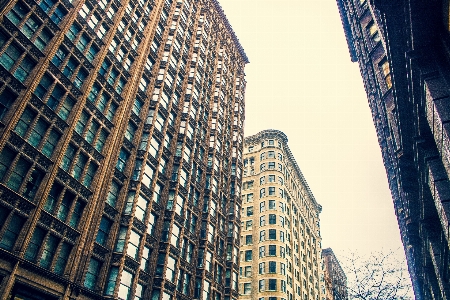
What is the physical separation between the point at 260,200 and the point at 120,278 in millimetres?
49432

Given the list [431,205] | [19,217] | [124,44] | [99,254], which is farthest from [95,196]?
[431,205]

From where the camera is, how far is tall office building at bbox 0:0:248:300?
23547mm

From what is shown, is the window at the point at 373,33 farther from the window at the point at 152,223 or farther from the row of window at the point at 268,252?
the row of window at the point at 268,252

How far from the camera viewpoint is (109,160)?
102 ft

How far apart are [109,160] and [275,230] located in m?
45.4

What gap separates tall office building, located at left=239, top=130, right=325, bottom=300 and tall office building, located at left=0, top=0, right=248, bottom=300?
64.2 feet

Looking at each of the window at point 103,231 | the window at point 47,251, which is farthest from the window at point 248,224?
the window at point 47,251

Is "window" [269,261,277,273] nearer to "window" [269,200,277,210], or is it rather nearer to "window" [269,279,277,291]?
"window" [269,279,277,291]

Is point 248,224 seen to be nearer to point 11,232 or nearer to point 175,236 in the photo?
point 175,236

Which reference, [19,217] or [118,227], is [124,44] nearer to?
[118,227]

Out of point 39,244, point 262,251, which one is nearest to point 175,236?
point 39,244

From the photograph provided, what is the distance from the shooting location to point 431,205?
686 inches

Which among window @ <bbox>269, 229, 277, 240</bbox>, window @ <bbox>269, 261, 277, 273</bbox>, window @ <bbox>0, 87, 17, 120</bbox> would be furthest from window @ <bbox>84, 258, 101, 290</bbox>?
window @ <bbox>269, 229, 277, 240</bbox>

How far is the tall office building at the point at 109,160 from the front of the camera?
23547 mm
